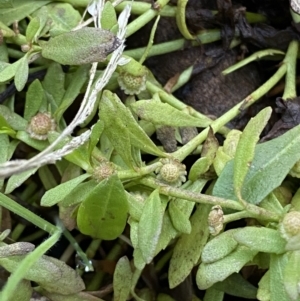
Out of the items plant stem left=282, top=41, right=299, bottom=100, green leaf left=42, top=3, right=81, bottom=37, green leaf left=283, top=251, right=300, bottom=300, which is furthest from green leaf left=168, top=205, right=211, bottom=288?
green leaf left=42, top=3, right=81, bottom=37

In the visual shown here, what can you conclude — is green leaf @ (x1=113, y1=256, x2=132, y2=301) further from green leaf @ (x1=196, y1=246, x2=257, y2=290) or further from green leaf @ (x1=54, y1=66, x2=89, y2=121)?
green leaf @ (x1=54, y1=66, x2=89, y2=121)

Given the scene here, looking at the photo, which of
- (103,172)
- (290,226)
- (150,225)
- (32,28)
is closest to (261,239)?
(290,226)

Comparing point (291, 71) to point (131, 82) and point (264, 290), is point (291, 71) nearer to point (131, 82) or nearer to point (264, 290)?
point (131, 82)

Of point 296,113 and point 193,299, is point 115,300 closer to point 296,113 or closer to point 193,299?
point 193,299

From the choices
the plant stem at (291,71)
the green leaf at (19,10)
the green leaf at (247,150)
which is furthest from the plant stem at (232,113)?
the green leaf at (19,10)

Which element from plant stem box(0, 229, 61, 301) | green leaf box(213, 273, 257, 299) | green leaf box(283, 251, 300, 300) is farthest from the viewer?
green leaf box(213, 273, 257, 299)

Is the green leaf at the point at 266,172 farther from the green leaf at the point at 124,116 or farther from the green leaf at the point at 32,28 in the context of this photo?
the green leaf at the point at 32,28
